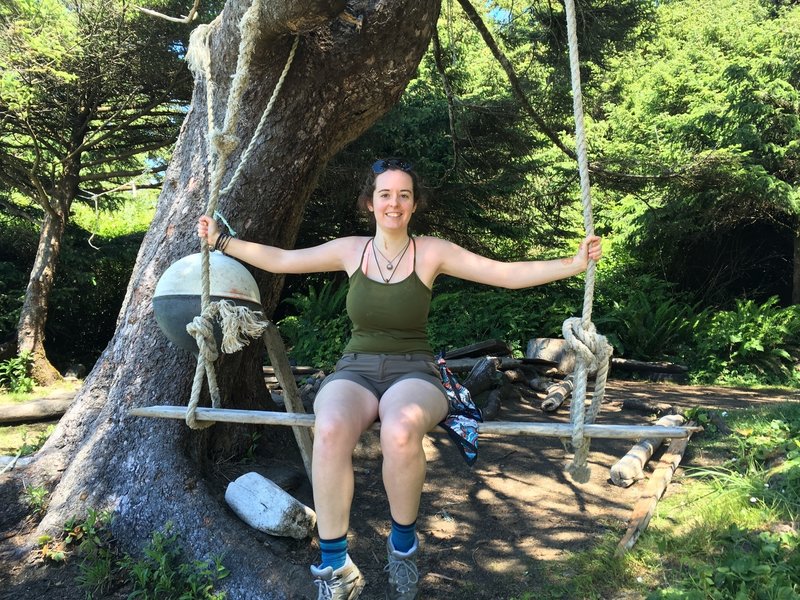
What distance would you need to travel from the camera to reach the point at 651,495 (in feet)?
10.3

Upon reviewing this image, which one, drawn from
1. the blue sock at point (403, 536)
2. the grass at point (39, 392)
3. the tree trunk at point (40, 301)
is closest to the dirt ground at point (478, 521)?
the blue sock at point (403, 536)

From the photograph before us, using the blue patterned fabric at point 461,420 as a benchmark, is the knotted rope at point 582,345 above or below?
above

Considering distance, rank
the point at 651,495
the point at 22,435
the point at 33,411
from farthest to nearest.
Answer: the point at 33,411 < the point at 22,435 < the point at 651,495

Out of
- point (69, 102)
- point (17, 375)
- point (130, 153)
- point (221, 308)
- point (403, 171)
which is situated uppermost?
point (69, 102)

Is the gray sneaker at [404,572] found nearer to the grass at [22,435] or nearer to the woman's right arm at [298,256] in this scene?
the woman's right arm at [298,256]

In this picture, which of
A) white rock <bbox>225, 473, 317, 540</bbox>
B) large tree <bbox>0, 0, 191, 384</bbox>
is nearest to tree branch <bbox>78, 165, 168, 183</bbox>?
large tree <bbox>0, 0, 191, 384</bbox>

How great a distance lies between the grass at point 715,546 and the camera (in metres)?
2.14

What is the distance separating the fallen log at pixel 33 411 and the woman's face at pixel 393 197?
12.9ft

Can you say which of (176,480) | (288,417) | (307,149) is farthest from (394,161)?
(176,480)

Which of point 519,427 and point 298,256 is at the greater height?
point 298,256

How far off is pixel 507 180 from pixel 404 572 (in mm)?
6714

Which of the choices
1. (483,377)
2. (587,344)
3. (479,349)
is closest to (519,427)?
(587,344)

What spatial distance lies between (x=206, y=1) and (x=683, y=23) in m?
14.1

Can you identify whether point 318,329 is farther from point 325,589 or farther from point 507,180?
point 325,589
